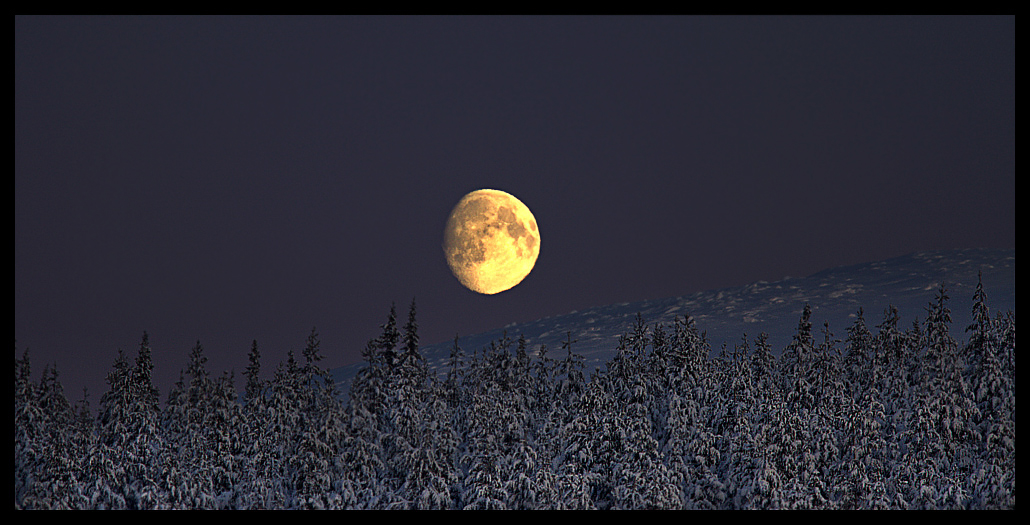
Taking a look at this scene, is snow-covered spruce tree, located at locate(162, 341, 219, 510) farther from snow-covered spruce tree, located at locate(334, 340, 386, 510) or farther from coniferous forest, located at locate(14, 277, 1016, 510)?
snow-covered spruce tree, located at locate(334, 340, 386, 510)

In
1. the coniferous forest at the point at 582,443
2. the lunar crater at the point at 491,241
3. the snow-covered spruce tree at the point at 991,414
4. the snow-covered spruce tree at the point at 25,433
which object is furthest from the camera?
the lunar crater at the point at 491,241

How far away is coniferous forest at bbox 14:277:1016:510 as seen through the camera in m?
38.4

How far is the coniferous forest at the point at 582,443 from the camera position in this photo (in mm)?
38406

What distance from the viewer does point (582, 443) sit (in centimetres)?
4038

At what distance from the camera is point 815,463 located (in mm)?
39281

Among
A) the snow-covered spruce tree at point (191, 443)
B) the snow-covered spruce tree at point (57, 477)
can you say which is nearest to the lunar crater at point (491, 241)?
the snow-covered spruce tree at point (191, 443)

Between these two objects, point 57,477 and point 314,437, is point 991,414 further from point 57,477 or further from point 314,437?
point 57,477

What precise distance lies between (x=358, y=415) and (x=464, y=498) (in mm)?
6214

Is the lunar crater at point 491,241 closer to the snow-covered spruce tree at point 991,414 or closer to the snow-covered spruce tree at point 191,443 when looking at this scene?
the snow-covered spruce tree at point 191,443

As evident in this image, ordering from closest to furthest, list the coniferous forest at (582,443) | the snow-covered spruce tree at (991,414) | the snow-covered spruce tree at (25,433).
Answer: the snow-covered spruce tree at (991,414), the coniferous forest at (582,443), the snow-covered spruce tree at (25,433)

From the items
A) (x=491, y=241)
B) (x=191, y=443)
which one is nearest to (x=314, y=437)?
(x=191, y=443)
